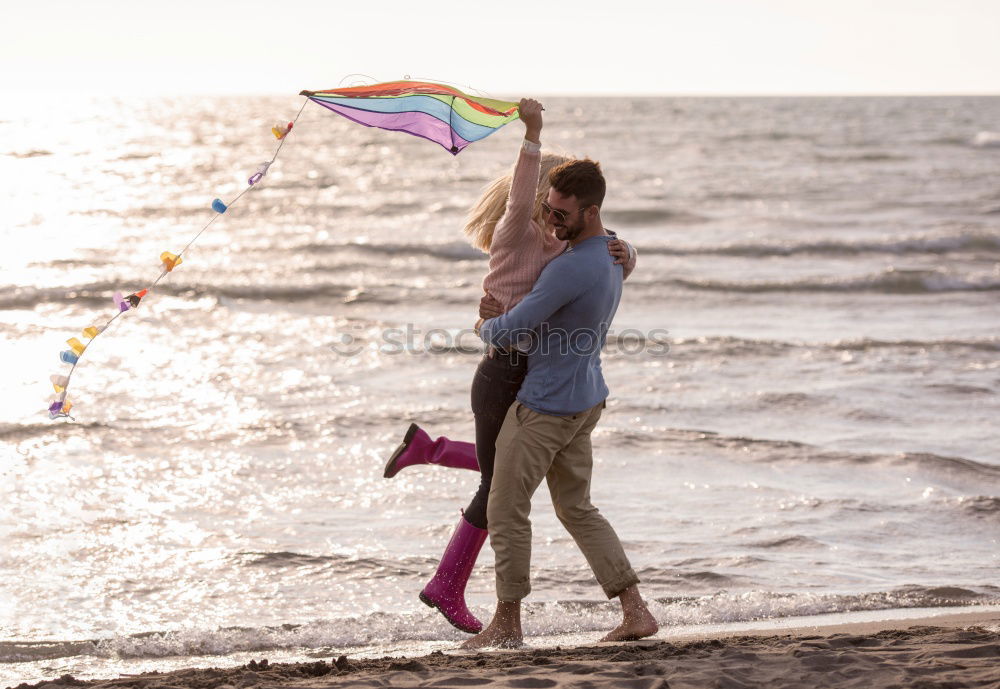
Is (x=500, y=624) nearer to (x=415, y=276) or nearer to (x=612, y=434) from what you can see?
(x=612, y=434)

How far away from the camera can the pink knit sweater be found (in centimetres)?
365

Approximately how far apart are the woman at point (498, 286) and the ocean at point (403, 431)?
1.07ft

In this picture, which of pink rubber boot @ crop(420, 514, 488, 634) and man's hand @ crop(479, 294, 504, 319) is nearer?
man's hand @ crop(479, 294, 504, 319)

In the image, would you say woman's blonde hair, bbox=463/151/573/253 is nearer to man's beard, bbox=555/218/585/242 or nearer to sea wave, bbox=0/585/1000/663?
man's beard, bbox=555/218/585/242

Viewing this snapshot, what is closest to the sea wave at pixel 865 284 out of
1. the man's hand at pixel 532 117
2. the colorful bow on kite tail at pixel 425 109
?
the colorful bow on kite tail at pixel 425 109

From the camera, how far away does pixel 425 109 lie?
4.23 metres

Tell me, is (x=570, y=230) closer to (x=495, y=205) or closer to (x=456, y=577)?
(x=495, y=205)

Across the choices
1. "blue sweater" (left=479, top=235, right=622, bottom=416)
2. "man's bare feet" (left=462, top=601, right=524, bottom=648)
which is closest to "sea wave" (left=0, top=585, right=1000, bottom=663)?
"man's bare feet" (left=462, top=601, right=524, bottom=648)

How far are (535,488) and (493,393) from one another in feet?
1.24

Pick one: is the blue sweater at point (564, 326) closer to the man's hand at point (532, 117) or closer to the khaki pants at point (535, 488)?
the khaki pants at point (535, 488)

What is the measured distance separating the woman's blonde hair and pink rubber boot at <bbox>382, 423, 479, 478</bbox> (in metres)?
0.84

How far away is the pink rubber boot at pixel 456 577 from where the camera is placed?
4211 millimetres

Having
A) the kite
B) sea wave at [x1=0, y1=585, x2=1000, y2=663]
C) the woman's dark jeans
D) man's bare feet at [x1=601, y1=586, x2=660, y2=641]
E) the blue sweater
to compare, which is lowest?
sea wave at [x1=0, y1=585, x2=1000, y2=663]

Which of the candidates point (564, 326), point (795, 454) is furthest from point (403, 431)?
point (564, 326)
